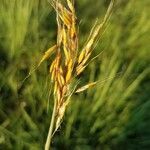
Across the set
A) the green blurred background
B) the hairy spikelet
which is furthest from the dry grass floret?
the green blurred background

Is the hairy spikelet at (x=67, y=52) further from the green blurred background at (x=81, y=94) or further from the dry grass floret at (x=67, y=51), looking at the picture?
the green blurred background at (x=81, y=94)

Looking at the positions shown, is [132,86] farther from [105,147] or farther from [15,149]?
[15,149]

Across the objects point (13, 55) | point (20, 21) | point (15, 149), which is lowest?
point (15, 149)

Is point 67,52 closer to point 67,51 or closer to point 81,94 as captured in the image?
point 67,51

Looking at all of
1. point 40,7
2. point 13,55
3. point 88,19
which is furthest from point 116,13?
point 13,55

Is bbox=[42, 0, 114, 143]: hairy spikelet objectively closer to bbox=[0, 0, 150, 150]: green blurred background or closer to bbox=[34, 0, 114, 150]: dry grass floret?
bbox=[34, 0, 114, 150]: dry grass floret

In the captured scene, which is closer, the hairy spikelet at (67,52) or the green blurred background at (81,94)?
the hairy spikelet at (67,52)

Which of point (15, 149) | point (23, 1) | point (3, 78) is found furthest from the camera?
point (23, 1)

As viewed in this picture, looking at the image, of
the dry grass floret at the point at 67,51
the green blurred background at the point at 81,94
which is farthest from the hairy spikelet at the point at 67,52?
the green blurred background at the point at 81,94
